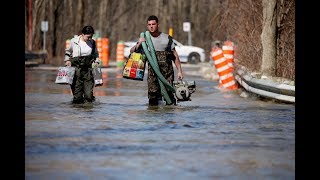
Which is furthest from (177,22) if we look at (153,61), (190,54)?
(153,61)

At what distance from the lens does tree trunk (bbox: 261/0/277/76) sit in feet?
81.0

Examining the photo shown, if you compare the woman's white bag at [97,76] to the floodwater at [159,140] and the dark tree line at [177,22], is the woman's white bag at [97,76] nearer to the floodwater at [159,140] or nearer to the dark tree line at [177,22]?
the floodwater at [159,140]

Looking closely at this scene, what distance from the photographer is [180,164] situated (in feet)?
32.7

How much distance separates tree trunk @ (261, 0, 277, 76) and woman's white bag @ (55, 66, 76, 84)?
24.5 feet

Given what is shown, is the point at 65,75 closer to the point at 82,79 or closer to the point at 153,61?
the point at 82,79

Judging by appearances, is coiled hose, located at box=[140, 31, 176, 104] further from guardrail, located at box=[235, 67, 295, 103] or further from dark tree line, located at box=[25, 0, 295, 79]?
dark tree line, located at box=[25, 0, 295, 79]

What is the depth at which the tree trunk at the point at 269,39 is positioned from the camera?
24.7 meters

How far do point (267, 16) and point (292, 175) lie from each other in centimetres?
1577

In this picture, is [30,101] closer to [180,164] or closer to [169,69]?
[169,69]

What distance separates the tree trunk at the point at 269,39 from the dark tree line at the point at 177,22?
0.52 metres

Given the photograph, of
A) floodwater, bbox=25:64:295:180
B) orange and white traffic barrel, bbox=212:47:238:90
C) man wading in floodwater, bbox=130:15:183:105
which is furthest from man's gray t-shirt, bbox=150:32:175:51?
orange and white traffic barrel, bbox=212:47:238:90

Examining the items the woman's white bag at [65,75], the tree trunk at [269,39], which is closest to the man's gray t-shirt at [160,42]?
the woman's white bag at [65,75]

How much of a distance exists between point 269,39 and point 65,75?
25.5ft
